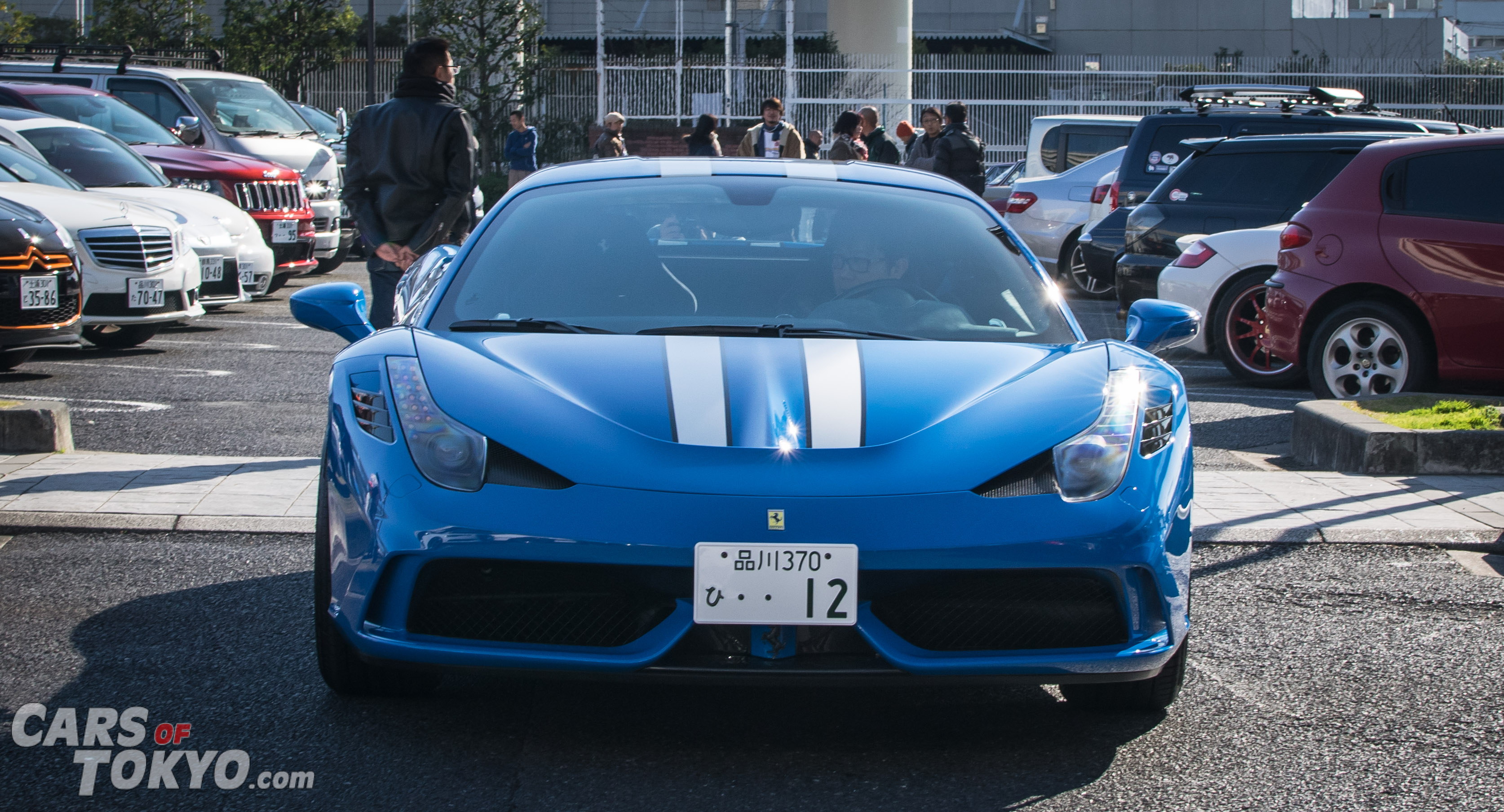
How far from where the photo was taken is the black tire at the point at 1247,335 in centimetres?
1009

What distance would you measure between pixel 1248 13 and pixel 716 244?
50.2 meters

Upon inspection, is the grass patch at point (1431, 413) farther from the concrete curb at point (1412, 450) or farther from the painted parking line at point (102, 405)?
the painted parking line at point (102, 405)

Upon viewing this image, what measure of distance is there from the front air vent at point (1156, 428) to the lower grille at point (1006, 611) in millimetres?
371

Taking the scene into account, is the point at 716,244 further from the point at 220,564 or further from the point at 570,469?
the point at 220,564

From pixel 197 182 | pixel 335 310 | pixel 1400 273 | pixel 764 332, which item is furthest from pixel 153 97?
pixel 764 332

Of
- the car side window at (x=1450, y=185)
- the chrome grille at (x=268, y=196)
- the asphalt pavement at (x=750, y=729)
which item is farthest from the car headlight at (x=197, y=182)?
the asphalt pavement at (x=750, y=729)

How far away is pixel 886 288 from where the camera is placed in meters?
4.22

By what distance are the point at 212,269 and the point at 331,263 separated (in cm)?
520

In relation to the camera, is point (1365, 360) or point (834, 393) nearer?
point (834, 393)

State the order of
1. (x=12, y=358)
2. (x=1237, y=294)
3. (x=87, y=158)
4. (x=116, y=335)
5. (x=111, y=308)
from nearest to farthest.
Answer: (x=12, y=358)
(x=111, y=308)
(x=1237, y=294)
(x=116, y=335)
(x=87, y=158)

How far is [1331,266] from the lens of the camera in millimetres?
8633

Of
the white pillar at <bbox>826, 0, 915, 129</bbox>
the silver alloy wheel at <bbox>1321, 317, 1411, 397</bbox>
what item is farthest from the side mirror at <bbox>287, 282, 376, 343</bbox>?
the white pillar at <bbox>826, 0, 915, 129</bbox>

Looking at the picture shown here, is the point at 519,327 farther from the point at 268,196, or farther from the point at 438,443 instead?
the point at 268,196

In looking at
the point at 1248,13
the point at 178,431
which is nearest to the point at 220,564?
the point at 178,431
